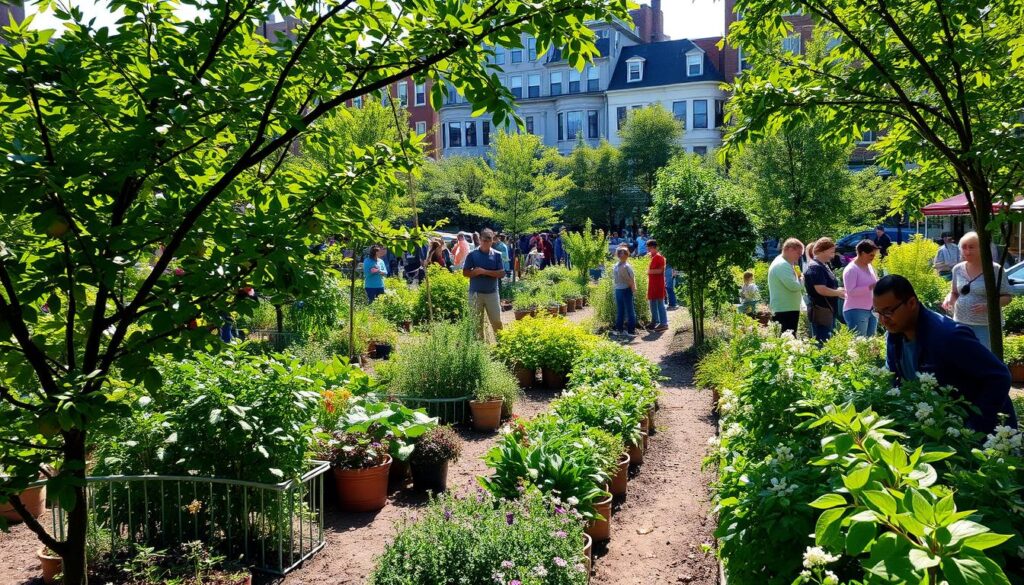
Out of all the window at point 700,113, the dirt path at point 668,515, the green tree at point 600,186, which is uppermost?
the window at point 700,113

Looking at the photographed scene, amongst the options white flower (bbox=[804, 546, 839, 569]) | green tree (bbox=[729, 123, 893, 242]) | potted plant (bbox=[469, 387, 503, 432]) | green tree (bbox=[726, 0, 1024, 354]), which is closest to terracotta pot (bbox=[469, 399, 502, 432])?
potted plant (bbox=[469, 387, 503, 432])

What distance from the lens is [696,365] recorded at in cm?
988

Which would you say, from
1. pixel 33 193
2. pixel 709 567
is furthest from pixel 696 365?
pixel 33 193

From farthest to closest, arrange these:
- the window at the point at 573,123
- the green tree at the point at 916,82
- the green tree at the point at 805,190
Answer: the window at the point at 573,123, the green tree at the point at 805,190, the green tree at the point at 916,82

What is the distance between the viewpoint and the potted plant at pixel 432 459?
17.4 feet

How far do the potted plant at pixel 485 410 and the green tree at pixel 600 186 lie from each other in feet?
104

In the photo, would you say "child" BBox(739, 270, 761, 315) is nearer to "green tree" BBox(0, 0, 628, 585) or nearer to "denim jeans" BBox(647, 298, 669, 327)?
"denim jeans" BBox(647, 298, 669, 327)

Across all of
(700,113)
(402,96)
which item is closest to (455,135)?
(700,113)

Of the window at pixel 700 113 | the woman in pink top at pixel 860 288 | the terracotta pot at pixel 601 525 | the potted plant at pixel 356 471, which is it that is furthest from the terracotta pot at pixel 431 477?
the window at pixel 700 113

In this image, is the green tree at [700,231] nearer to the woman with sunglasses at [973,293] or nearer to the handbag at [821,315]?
the handbag at [821,315]

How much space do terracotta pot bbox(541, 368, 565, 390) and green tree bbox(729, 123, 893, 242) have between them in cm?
1277

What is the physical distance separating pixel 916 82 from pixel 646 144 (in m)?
34.0

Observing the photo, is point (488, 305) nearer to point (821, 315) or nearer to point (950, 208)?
point (821, 315)

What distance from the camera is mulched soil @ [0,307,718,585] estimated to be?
406 centimetres
